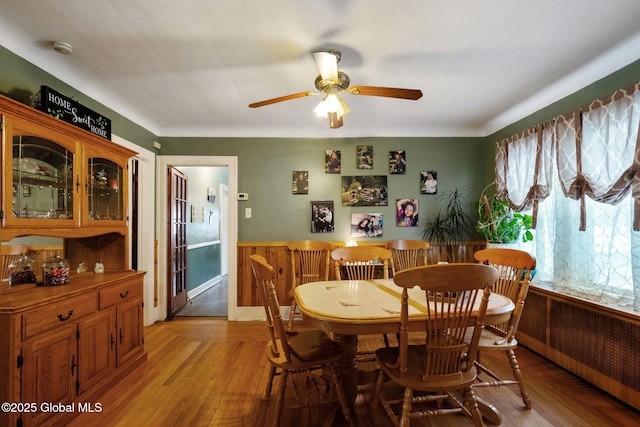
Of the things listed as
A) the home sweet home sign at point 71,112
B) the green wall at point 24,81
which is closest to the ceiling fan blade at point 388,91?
the home sweet home sign at point 71,112

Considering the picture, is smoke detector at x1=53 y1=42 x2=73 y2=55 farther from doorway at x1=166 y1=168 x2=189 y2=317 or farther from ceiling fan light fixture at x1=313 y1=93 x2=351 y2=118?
doorway at x1=166 y1=168 x2=189 y2=317

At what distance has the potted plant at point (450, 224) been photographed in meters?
3.71

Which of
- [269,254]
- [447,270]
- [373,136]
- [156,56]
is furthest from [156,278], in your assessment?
[447,270]

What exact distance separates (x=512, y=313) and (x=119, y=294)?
2.76 meters

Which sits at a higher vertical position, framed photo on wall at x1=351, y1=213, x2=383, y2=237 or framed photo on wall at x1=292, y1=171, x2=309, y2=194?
framed photo on wall at x1=292, y1=171, x2=309, y2=194

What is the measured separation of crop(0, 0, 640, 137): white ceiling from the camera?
1.65 m

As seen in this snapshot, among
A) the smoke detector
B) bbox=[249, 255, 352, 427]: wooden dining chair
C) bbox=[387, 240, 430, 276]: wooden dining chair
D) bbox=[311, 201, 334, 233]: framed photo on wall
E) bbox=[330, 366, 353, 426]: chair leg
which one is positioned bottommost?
bbox=[330, 366, 353, 426]: chair leg

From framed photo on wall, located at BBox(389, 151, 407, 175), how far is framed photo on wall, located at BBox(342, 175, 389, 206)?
224mm

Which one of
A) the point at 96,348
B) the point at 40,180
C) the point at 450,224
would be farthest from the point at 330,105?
the point at 450,224

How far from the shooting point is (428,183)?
3.76 meters

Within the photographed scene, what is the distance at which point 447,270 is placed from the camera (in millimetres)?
1289

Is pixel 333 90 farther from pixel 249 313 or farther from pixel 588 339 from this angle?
pixel 249 313

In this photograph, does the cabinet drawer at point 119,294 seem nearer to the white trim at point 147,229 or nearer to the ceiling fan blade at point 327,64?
the white trim at point 147,229

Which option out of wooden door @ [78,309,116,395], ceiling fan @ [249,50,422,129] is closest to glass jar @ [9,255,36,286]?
wooden door @ [78,309,116,395]
